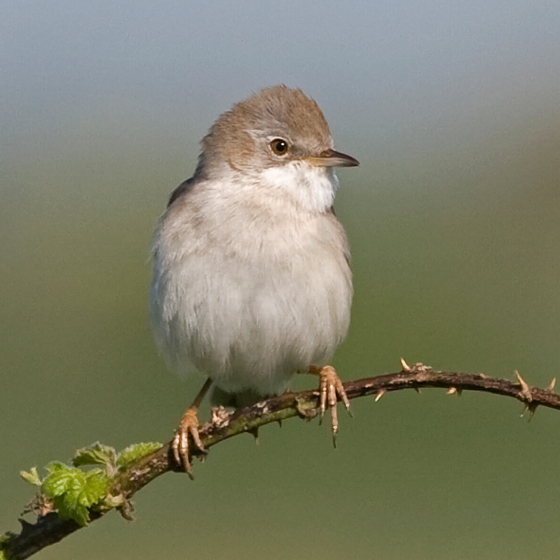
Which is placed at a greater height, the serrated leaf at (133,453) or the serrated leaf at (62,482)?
the serrated leaf at (133,453)

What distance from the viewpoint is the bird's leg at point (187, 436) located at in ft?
8.93

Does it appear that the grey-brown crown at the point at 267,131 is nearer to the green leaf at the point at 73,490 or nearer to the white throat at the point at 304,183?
the white throat at the point at 304,183

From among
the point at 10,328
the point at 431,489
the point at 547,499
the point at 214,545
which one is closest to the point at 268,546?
the point at 214,545

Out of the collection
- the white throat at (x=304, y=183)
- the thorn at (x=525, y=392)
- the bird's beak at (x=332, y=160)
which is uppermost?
the bird's beak at (x=332, y=160)

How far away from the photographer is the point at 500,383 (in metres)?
2.44

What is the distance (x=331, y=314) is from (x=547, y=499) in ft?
16.5

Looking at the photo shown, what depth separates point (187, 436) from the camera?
397cm

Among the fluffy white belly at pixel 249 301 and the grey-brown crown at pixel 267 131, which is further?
the grey-brown crown at pixel 267 131

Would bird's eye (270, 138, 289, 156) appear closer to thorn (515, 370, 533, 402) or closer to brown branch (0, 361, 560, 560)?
brown branch (0, 361, 560, 560)

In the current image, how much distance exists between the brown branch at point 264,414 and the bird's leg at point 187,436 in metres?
0.06

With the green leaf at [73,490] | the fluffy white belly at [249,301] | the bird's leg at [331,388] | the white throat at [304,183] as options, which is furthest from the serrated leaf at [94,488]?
the white throat at [304,183]

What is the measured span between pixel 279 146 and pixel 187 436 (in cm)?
191

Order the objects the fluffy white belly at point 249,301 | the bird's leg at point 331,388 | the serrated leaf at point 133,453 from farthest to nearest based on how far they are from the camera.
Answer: the fluffy white belly at point 249,301
the bird's leg at point 331,388
the serrated leaf at point 133,453

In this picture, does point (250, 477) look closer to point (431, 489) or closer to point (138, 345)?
point (431, 489)
